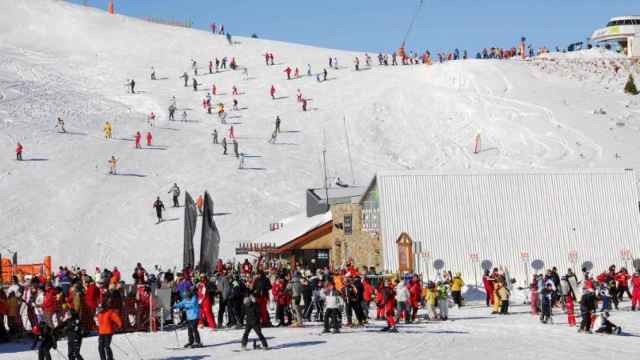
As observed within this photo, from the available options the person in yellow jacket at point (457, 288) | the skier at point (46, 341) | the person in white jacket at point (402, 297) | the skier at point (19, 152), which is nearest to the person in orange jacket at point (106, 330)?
the skier at point (46, 341)

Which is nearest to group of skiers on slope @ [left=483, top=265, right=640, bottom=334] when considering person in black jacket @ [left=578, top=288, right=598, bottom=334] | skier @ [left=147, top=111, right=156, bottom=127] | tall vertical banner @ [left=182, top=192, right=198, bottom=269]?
person in black jacket @ [left=578, top=288, right=598, bottom=334]

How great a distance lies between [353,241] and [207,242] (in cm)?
826

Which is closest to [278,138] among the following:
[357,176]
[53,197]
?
[357,176]

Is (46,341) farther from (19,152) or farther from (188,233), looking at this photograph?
(19,152)

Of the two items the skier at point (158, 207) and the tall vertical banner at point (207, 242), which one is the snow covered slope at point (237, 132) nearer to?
the skier at point (158, 207)

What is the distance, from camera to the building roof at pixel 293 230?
32.6 meters

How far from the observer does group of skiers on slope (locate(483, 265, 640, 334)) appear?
56.9 ft

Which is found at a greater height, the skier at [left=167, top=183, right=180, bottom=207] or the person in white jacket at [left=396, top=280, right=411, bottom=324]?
the skier at [left=167, top=183, right=180, bottom=207]

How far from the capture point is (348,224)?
3088 centimetres

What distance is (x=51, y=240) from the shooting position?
33.7m

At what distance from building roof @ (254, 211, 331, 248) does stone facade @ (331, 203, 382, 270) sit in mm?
965

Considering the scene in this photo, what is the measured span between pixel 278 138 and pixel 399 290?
99.4ft

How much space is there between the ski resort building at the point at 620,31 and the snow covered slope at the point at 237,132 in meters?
18.3

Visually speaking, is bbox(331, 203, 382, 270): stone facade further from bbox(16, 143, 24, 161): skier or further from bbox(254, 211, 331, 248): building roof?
bbox(16, 143, 24, 161): skier
